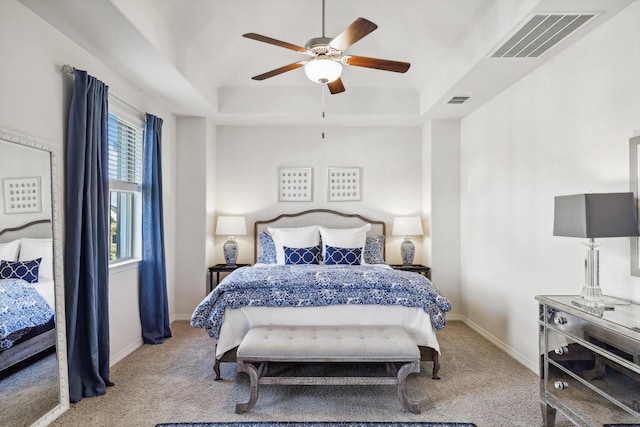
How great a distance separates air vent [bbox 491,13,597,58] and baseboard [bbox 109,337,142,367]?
415 cm

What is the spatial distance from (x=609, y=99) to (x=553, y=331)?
1.57 metres

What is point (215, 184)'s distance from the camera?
17.0 ft

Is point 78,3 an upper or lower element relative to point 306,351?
upper

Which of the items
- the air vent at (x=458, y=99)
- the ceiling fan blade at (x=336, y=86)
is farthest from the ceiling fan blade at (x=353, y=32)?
the air vent at (x=458, y=99)

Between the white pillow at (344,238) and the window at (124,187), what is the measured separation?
84.3 inches

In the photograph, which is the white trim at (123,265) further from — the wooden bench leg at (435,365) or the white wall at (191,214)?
the wooden bench leg at (435,365)

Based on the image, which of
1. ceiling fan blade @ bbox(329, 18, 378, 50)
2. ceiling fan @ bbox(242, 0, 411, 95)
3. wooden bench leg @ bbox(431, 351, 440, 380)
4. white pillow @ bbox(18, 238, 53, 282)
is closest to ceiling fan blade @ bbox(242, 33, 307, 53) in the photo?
ceiling fan @ bbox(242, 0, 411, 95)

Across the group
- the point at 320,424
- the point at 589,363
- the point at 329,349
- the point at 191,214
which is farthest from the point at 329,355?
the point at 191,214

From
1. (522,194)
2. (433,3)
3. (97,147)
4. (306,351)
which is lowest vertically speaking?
(306,351)

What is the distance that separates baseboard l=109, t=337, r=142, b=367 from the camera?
3.34 meters

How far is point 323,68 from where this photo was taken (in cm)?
259

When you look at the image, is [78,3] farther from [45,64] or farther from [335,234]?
[335,234]

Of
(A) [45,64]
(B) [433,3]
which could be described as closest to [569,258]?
(B) [433,3]

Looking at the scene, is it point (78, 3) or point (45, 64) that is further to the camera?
point (45, 64)
